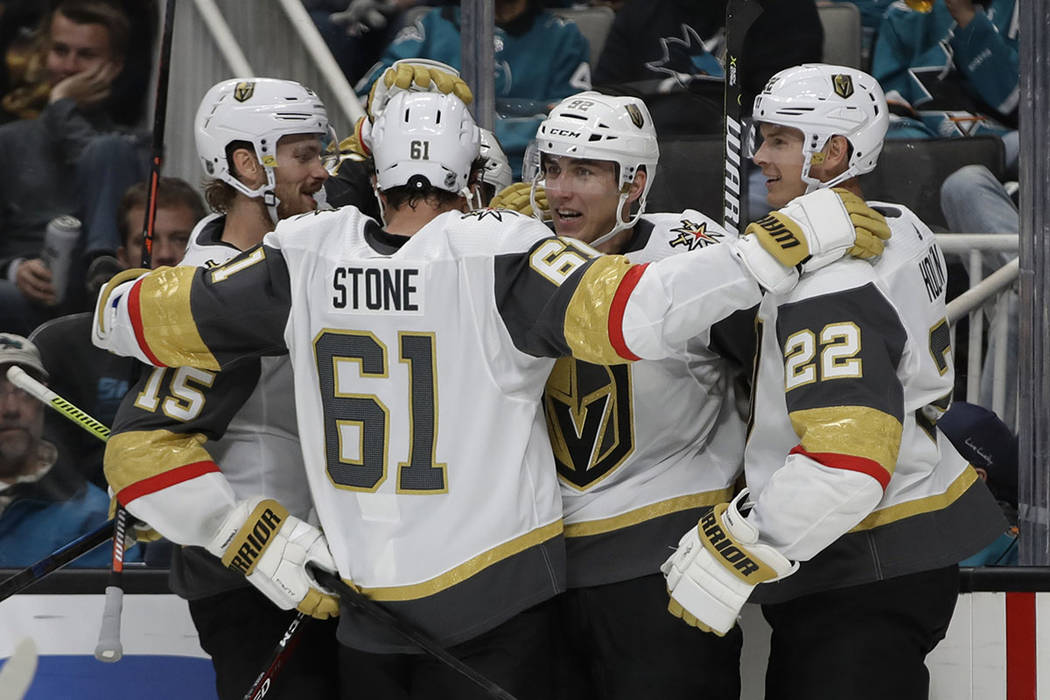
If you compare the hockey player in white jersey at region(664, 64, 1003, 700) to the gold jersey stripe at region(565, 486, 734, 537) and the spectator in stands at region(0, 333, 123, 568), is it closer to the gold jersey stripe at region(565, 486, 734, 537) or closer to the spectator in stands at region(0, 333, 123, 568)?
the gold jersey stripe at region(565, 486, 734, 537)

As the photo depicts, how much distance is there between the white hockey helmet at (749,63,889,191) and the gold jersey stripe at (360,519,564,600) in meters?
0.75

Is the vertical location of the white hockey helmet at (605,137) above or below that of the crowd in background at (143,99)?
above

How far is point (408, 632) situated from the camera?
1.95 meters

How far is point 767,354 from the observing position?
2.05 metres

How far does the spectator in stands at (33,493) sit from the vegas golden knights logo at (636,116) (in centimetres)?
184

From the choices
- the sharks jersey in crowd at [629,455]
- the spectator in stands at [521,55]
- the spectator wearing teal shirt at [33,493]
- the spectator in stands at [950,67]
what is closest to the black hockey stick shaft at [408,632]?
the sharks jersey in crowd at [629,455]

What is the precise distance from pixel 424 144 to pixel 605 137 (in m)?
0.42

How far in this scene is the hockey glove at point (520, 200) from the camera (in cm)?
250

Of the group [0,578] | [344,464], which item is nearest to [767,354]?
[344,464]

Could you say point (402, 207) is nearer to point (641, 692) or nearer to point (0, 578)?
point (641, 692)

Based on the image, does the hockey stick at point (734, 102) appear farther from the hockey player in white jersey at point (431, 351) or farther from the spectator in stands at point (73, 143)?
the spectator in stands at point (73, 143)

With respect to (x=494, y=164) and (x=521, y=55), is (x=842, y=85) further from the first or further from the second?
(x=521, y=55)

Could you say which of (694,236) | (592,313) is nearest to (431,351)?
(592,313)

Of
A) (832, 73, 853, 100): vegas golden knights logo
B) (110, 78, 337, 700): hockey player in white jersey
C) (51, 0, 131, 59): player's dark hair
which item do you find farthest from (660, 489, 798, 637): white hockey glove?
(51, 0, 131, 59): player's dark hair
